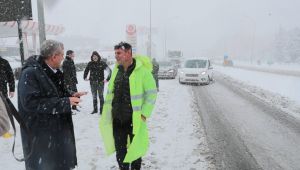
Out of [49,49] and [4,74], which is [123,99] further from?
[4,74]

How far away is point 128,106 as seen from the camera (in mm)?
4133

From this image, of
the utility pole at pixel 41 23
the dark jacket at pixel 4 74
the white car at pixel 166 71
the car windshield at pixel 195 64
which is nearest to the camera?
the dark jacket at pixel 4 74

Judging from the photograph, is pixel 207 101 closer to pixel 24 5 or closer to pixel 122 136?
pixel 24 5

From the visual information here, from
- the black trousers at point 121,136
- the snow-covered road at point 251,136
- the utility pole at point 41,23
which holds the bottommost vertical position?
the snow-covered road at point 251,136

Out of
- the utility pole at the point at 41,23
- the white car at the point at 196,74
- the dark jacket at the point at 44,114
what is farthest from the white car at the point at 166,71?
the dark jacket at the point at 44,114

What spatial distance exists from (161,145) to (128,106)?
236 centimetres

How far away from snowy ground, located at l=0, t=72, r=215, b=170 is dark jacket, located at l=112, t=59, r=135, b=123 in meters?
1.25

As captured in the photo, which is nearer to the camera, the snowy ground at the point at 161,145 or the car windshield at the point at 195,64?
the snowy ground at the point at 161,145

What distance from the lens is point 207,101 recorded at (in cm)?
1248

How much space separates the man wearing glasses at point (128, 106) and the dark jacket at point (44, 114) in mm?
1063

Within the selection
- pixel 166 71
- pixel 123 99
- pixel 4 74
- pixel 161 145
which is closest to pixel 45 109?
pixel 123 99

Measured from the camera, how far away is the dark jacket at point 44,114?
2.89 m

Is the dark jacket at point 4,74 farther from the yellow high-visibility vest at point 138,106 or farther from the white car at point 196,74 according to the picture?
the white car at point 196,74

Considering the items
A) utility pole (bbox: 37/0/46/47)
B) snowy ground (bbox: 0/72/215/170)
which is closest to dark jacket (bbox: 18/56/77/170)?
snowy ground (bbox: 0/72/215/170)
